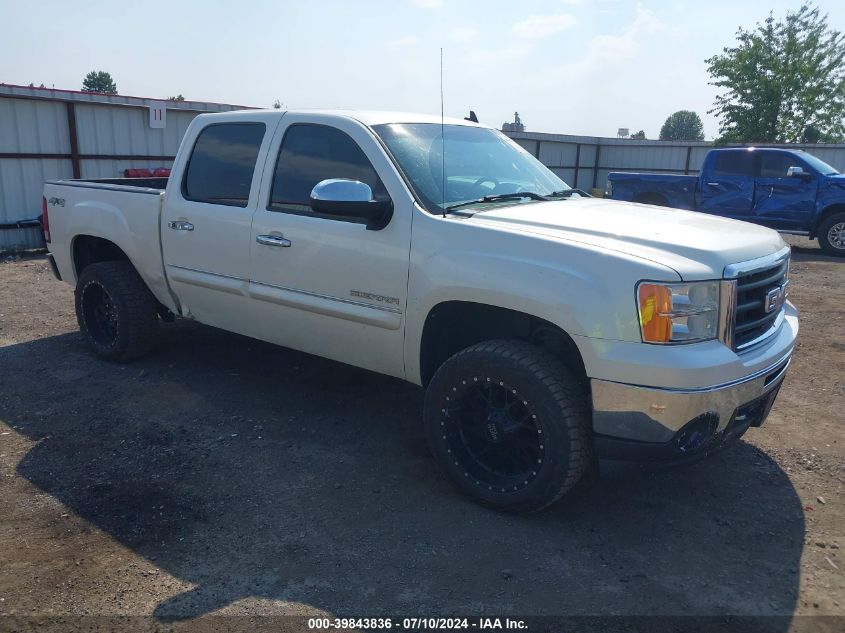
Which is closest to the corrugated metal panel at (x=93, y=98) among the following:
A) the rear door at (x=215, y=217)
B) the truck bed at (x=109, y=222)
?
the truck bed at (x=109, y=222)

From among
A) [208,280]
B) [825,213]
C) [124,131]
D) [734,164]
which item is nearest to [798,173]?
[825,213]

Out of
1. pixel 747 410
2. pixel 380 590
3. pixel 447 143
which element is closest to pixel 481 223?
pixel 447 143

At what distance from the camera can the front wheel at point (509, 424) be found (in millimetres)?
3180

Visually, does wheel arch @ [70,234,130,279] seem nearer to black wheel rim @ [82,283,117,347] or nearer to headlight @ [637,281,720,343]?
black wheel rim @ [82,283,117,347]

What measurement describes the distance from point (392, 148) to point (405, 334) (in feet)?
3.50

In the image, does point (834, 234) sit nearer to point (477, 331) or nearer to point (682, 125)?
point (477, 331)

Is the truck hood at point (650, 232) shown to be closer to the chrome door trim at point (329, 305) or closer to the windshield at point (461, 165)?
the windshield at point (461, 165)

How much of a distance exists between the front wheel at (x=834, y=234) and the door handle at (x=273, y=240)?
12.1m

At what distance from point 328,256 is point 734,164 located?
473 inches

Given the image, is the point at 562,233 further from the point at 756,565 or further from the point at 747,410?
the point at 756,565

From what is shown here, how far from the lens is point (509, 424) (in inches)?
134

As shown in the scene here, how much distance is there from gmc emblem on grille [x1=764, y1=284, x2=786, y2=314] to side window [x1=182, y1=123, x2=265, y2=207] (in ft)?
10.1

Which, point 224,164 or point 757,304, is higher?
point 224,164

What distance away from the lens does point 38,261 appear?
11.0 metres
